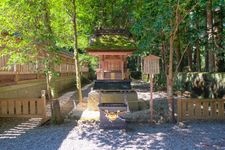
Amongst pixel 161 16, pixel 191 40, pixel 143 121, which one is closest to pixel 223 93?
pixel 191 40

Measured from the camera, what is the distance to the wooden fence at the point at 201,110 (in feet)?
41.2

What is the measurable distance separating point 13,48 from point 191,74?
1499 cm

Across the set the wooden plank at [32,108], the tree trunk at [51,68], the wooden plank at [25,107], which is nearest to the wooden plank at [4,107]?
the wooden plank at [25,107]

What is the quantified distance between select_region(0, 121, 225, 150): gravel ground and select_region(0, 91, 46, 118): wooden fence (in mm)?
1145

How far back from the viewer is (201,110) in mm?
12656

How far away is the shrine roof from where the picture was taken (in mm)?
19938

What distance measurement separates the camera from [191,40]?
44.5 feet

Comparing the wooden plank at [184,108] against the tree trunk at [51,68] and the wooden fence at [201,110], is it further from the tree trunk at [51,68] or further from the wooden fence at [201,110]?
the tree trunk at [51,68]

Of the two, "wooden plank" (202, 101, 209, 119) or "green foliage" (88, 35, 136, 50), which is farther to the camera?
"green foliage" (88, 35, 136, 50)

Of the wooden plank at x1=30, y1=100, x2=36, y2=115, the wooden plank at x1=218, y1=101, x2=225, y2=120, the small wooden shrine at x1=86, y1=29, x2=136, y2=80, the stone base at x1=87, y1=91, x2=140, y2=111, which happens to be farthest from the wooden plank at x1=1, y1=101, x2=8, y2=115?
the small wooden shrine at x1=86, y1=29, x2=136, y2=80

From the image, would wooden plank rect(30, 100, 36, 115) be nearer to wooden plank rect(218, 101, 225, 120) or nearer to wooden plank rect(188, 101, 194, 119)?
wooden plank rect(188, 101, 194, 119)

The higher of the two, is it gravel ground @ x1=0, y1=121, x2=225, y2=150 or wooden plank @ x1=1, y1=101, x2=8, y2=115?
wooden plank @ x1=1, y1=101, x2=8, y2=115

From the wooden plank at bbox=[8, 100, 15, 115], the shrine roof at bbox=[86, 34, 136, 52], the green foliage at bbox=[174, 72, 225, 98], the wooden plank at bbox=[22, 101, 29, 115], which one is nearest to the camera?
the wooden plank at bbox=[22, 101, 29, 115]

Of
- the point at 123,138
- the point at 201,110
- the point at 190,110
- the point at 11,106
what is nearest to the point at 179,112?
the point at 190,110
